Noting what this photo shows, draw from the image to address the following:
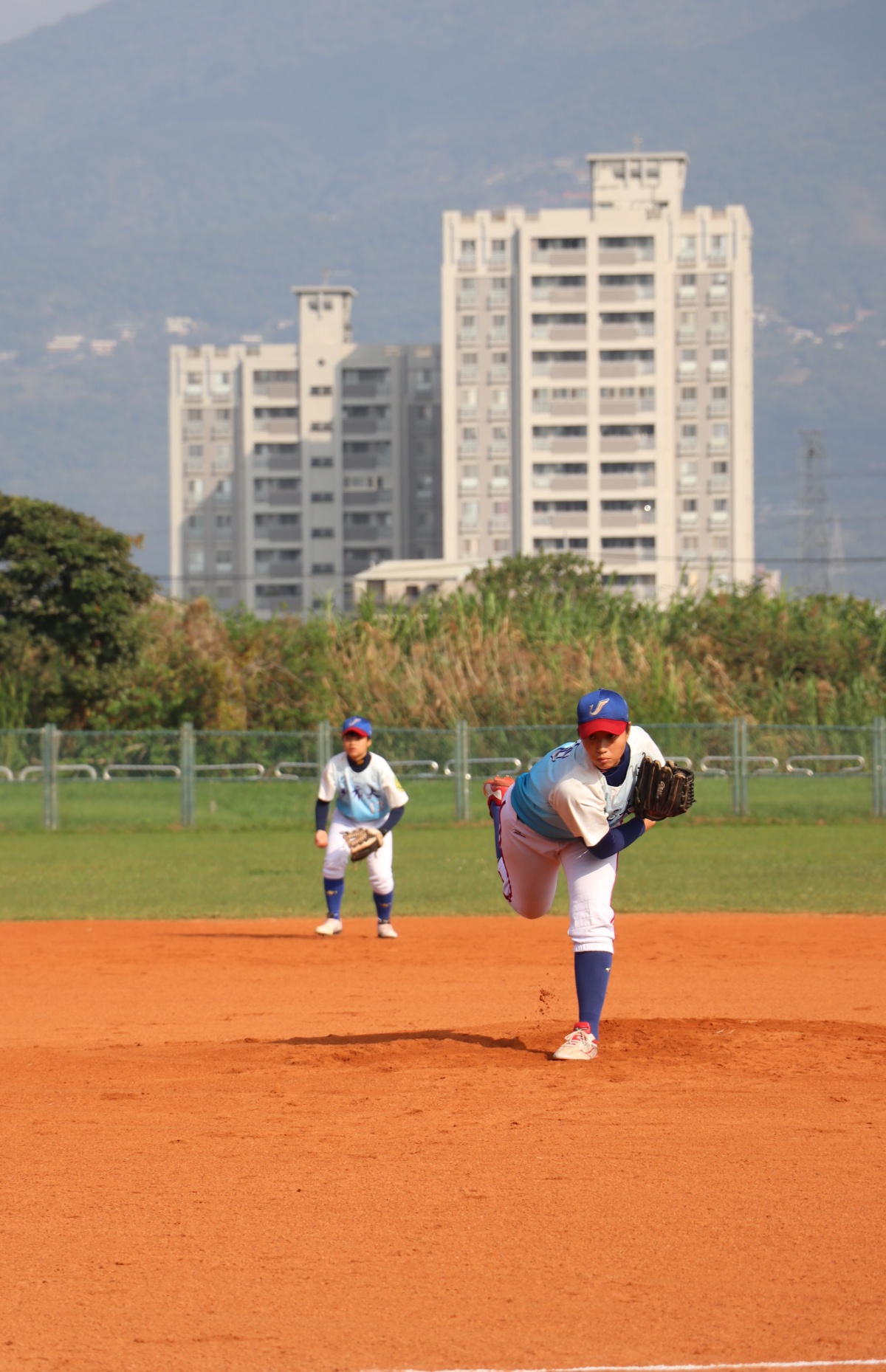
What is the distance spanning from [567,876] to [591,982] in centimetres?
53

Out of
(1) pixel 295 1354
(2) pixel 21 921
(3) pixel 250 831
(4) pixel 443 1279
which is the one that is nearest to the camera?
(1) pixel 295 1354

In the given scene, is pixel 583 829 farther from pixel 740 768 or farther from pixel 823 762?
pixel 823 762

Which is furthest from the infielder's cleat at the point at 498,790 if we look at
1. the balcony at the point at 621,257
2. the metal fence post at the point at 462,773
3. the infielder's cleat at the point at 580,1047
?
the balcony at the point at 621,257

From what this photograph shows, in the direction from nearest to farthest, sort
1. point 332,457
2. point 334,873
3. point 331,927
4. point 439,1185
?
point 439,1185 → point 334,873 → point 331,927 → point 332,457

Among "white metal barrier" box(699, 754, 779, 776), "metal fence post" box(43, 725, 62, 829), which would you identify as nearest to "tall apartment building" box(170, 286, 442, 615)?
"white metal barrier" box(699, 754, 779, 776)

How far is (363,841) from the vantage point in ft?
42.2

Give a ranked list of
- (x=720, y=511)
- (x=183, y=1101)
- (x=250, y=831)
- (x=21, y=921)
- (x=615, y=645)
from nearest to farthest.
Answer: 1. (x=183, y=1101)
2. (x=21, y=921)
3. (x=250, y=831)
4. (x=615, y=645)
5. (x=720, y=511)

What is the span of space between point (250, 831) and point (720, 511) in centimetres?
9664

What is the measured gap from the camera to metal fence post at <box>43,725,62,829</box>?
27.6 m

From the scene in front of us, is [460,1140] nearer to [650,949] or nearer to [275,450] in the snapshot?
[650,949]

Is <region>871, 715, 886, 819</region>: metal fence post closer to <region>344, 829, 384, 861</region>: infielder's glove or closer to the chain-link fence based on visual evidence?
the chain-link fence

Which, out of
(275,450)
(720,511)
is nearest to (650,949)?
Answer: (720,511)

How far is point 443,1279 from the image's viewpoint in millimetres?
4758

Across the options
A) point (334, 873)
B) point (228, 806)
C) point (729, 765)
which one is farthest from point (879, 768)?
point (334, 873)
